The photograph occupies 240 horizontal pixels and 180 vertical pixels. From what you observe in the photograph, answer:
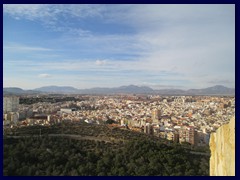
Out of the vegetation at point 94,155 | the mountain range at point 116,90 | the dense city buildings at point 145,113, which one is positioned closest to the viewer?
the vegetation at point 94,155

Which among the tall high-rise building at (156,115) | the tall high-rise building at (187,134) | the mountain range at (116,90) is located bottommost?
the tall high-rise building at (187,134)

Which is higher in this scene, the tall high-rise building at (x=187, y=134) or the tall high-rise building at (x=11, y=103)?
the tall high-rise building at (x=11, y=103)

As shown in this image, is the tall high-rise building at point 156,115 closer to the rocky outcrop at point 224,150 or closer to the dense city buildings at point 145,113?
the dense city buildings at point 145,113

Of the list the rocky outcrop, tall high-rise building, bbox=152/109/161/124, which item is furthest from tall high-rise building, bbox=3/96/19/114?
the rocky outcrop

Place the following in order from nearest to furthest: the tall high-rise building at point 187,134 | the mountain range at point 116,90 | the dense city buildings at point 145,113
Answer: the mountain range at point 116,90
the dense city buildings at point 145,113
the tall high-rise building at point 187,134

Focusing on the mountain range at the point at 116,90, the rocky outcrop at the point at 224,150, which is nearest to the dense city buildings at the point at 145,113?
the mountain range at the point at 116,90

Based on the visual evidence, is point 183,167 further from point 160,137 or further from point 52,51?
point 52,51

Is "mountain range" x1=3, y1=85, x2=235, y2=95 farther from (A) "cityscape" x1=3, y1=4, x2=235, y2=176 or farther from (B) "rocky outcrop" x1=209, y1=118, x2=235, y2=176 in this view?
(B) "rocky outcrop" x1=209, y1=118, x2=235, y2=176
